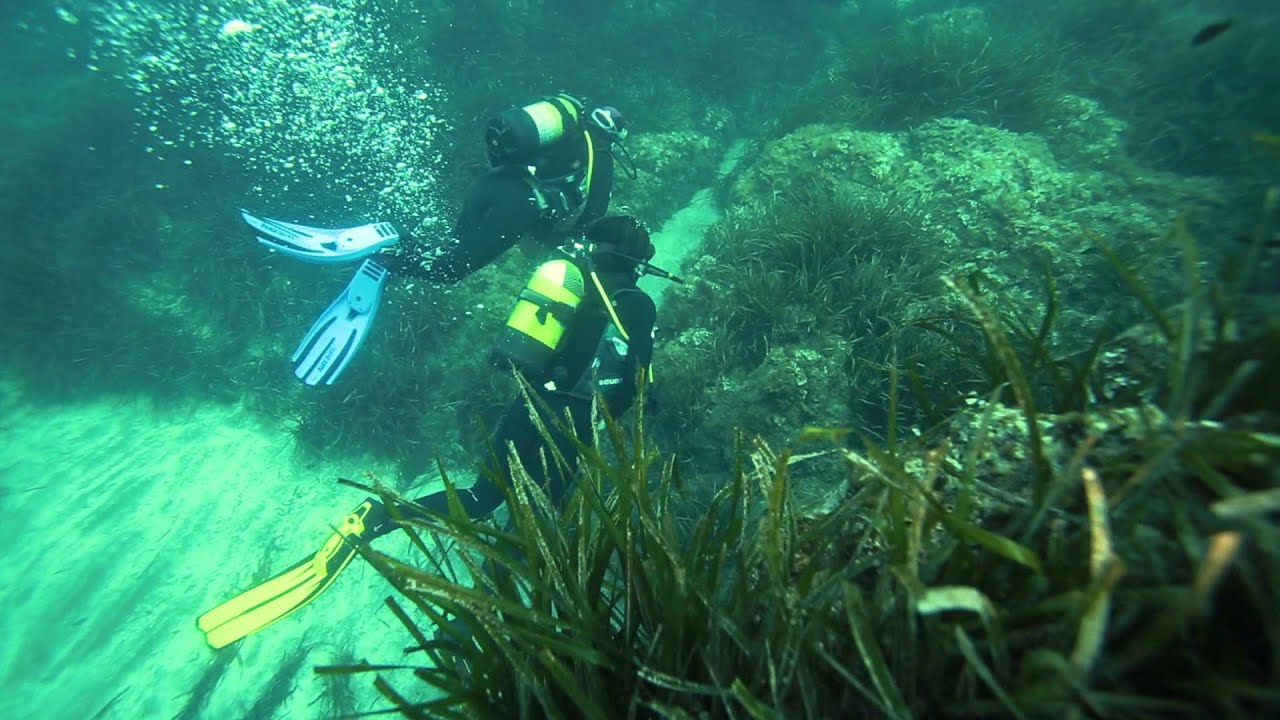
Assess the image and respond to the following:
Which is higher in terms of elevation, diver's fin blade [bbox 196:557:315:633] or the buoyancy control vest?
the buoyancy control vest

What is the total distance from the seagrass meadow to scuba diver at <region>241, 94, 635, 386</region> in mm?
918

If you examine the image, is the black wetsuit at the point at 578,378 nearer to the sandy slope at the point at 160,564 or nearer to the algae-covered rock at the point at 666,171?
the sandy slope at the point at 160,564

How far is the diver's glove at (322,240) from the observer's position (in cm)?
553

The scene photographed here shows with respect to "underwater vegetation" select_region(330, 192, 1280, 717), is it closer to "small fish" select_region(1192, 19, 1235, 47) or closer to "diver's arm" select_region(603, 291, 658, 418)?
"diver's arm" select_region(603, 291, 658, 418)

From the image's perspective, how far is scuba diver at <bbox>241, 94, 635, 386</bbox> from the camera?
486 cm

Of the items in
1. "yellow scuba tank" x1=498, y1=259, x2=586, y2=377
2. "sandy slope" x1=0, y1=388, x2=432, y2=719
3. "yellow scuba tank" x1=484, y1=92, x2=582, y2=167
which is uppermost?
"yellow scuba tank" x1=484, y1=92, x2=582, y2=167

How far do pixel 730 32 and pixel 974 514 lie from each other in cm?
1144

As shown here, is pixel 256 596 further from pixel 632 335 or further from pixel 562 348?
pixel 632 335

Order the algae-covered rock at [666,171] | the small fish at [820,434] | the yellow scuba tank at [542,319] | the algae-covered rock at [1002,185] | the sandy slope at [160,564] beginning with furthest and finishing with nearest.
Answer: the algae-covered rock at [666,171], the algae-covered rock at [1002,185], the sandy slope at [160,564], the yellow scuba tank at [542,319], the small fish at [820,434]

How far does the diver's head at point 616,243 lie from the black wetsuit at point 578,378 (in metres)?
0.08

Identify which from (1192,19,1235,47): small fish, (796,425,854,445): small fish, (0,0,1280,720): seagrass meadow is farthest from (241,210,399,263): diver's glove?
(1192,19,1235,47): small fish

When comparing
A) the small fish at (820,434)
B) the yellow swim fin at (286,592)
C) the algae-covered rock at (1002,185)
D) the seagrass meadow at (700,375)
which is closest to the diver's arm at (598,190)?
the seagrass meadow at (700,375)

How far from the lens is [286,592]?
165 inches

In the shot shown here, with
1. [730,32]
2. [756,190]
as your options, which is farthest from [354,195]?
[730,32]
